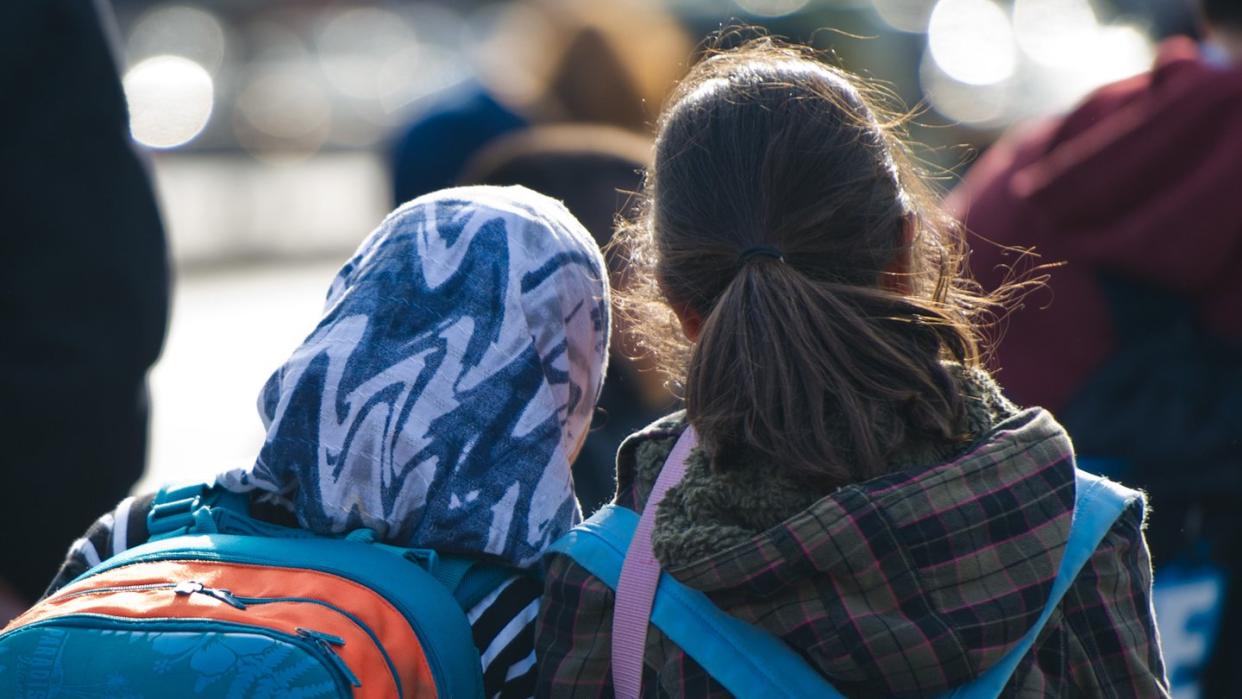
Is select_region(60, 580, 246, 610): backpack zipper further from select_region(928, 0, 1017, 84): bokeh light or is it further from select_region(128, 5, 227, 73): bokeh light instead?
select_region(128, 5, 227, 73): bokeh light

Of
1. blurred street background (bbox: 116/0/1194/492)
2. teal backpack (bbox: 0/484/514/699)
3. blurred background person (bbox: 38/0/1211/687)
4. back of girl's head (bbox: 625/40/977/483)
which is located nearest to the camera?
teal backpack (bbox: 0/484/514/699)

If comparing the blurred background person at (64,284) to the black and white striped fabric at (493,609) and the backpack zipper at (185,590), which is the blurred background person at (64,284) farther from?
the backpack zipper at (185,590)

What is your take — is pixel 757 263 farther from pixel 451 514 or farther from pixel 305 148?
pixel 305 148

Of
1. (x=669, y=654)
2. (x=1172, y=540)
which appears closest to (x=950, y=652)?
(x=669, y=654)

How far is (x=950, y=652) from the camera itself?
1.49 m

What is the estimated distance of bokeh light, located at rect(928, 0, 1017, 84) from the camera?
31.4 feet

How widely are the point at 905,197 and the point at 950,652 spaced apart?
1.90 feet

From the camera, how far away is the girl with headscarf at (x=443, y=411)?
1688mm

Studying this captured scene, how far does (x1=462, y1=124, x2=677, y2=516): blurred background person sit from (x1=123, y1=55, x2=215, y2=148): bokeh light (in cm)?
1367

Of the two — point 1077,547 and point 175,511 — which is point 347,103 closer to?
point 175,511

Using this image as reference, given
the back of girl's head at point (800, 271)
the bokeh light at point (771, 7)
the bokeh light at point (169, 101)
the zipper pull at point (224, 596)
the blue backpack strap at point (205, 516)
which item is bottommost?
the bokeh light at point (169, 101)

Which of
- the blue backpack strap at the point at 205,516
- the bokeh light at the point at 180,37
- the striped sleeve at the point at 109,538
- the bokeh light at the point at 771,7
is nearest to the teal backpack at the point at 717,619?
the blue backpack strap at the point at 205,516

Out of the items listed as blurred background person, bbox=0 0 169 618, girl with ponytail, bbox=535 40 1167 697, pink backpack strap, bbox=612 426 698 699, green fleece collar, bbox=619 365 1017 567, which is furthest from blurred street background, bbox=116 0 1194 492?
pink backpack strap, bbox=612 426 698 699

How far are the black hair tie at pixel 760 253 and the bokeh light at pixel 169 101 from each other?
15107mm
